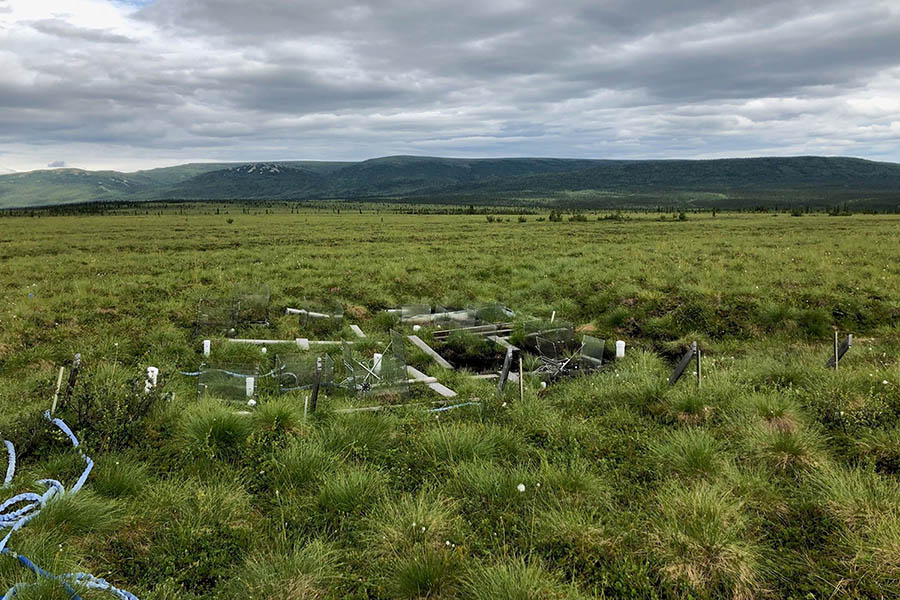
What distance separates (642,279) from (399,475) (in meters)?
15.2

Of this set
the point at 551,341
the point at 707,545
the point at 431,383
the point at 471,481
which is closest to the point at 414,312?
the point at 551,341

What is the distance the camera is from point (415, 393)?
29.0 ft

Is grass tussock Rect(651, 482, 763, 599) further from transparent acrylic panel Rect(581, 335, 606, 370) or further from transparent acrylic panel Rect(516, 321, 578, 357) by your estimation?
transparent acrylic panel Rect(516, 321, 578, 357)

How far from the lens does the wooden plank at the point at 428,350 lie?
35.2 feet

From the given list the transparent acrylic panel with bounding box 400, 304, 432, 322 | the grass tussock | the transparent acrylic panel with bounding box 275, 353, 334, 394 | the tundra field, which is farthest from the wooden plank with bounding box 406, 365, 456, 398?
the grass tussock

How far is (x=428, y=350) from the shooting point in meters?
11.5

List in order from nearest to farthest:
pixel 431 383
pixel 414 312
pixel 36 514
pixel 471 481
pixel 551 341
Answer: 1. pixel 36 514
2. pixel 471 481
3. pixel 431 383
4. pixel 551 341
5. pixel 414 312

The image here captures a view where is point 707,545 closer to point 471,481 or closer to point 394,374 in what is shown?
point 471,481

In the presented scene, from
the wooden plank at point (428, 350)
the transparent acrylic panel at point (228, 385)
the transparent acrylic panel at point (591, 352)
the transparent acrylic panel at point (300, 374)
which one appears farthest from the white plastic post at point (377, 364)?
the transparent acrylic panel at point (591, 352)

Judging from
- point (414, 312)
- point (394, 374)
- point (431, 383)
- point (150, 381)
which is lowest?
point (431, 383)

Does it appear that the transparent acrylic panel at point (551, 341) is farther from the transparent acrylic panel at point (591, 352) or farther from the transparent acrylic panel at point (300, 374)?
the transparent acrylic panel at point (300, 374)

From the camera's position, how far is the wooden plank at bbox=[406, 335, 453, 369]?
35.2 feet

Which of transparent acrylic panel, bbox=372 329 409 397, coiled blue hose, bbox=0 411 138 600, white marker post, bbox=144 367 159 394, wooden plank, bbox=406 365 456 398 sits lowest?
wooden plank, bbox=406 365 456 398

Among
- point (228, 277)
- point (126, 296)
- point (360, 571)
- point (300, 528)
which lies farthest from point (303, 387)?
point (228, 277)
